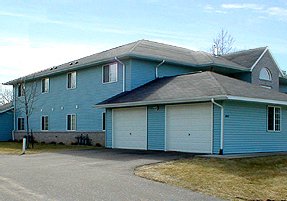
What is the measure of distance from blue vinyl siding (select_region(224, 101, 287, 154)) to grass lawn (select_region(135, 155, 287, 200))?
215 centimetres

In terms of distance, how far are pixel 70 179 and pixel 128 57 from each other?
45.7 feet

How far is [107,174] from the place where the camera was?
504 inches

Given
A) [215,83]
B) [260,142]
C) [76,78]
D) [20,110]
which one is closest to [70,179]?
[215,83]

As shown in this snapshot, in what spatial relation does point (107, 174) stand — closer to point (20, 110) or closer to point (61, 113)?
point (61, 113)

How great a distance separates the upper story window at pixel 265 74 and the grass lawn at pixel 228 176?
14361 millimetres

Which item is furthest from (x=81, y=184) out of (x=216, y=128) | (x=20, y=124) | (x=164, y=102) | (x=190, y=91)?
(x=20, y=124)

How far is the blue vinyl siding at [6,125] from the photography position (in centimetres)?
3919

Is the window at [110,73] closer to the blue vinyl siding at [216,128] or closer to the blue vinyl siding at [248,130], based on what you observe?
the blue vinyl siding at [216,128]

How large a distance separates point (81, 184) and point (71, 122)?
20.4 meters

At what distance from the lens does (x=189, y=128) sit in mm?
19781

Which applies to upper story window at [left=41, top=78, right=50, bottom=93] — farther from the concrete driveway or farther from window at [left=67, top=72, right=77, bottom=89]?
the concrete driveway

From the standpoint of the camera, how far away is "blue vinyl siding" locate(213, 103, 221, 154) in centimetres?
1838

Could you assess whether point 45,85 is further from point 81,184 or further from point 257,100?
point 81,184

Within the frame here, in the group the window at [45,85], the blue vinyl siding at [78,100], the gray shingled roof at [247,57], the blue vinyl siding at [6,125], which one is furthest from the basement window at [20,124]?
the gray shingled roof at [247,57]
